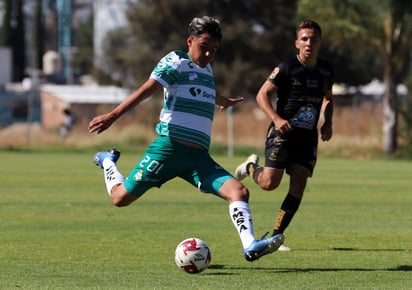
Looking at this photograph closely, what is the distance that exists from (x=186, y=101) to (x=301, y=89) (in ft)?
6.29

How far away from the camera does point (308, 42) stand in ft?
36.0

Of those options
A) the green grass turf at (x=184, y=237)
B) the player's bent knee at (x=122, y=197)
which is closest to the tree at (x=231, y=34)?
the green grass turf at (x=184, y=237)

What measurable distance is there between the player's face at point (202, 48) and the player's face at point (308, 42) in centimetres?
159

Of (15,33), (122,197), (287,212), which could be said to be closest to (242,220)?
(122,197)

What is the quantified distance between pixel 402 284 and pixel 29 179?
50.2ft

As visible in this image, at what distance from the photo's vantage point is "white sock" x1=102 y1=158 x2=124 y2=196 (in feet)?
34.0

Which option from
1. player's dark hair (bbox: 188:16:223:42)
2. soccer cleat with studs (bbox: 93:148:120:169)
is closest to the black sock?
soccer cleat with studs (bbox: 93:148:120:169)

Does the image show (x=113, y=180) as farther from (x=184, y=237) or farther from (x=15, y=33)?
(x=15, y=33)

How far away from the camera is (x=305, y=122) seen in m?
11.2

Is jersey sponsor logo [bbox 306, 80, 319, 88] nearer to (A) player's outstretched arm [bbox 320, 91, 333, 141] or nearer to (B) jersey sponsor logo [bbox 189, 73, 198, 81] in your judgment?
(A) player's outstretched arm [bbox 320, 91, 333, 141]

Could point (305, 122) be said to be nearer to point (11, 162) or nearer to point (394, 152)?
point (11, 162)

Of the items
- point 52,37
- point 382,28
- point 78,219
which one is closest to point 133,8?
point 382,28

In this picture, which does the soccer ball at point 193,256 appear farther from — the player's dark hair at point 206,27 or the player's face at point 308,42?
the player's face at point 308,42

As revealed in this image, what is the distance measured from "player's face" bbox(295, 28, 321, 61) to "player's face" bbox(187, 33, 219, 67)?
1.59 metres
